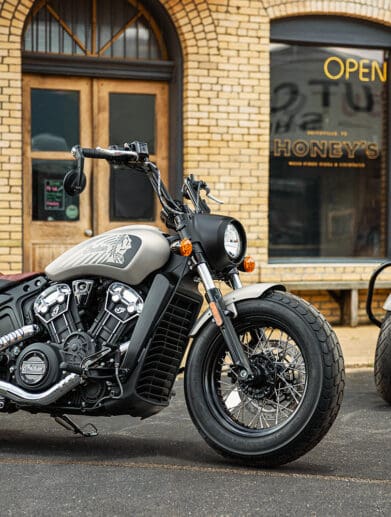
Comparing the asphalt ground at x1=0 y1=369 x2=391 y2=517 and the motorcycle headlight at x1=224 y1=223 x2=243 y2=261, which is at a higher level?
the motorcycle headlight at x1=224 y1=223 x2=243 y2=261

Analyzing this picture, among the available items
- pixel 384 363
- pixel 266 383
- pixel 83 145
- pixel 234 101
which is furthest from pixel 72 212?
pixel 266 383

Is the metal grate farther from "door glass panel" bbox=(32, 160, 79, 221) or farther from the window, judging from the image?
the window

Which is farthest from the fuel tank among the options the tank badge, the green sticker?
the green sticker

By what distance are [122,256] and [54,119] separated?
5.98 meters

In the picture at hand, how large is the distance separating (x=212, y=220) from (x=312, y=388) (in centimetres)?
94

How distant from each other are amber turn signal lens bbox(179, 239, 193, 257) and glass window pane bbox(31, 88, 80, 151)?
607 cm

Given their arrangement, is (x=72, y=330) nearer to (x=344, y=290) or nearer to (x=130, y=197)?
(x=130, y=197)

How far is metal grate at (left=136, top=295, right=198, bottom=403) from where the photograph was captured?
475 centimetres

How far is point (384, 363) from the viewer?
632 centimetres

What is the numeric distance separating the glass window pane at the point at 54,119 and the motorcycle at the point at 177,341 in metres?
5.64

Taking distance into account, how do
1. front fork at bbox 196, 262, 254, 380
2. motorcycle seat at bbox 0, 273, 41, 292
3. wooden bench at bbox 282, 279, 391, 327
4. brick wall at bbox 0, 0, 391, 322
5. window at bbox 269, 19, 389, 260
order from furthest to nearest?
window at bbox 269, 19, 389, 260 → wooden bench at bbox 282, 279, 391, 327 → brick wall at bbox 0, 0, 391, 322 → motorcycle seat at bbox 0, 273, 41, 292 → front fork at bbox 196, 262, 254, 380

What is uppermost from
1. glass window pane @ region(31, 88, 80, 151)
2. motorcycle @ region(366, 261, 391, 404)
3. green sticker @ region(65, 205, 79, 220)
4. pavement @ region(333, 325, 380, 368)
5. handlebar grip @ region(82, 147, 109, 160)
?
glass window pane @ region(31, 88, 80, 151)

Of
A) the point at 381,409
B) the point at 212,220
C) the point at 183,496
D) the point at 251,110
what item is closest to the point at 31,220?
the point at 251,110

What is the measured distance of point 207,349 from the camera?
15.5 feet
